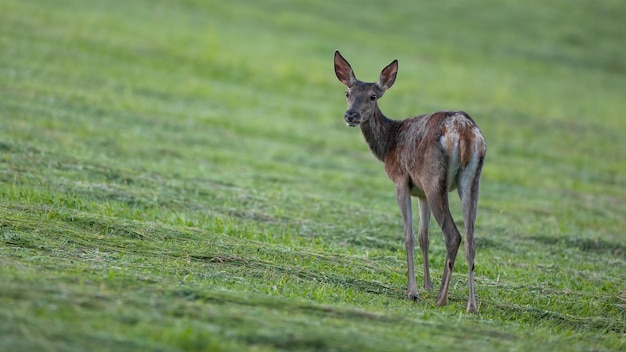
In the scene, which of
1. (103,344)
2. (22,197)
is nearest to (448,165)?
(103,344)

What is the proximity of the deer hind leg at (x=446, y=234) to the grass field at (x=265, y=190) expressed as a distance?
0.63 ft

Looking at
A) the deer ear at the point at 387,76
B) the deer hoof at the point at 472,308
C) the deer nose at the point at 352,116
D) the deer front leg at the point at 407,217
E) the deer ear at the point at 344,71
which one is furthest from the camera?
the deer ear at the point at 344,71

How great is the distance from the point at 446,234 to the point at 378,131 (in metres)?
2.26

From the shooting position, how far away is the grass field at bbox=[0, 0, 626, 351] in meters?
7.36

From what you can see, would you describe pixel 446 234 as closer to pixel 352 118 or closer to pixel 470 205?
pixel 470 205

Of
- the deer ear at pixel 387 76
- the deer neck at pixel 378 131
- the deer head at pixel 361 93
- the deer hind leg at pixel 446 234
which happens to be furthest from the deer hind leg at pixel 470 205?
the deer ear at pixel 387 76

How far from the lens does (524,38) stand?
4478 cm

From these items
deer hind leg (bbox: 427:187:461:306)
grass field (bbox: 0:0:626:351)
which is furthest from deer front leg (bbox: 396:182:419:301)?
deer hind leg (bbox: 427:187:461:306)

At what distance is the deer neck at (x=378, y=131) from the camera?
1148cm

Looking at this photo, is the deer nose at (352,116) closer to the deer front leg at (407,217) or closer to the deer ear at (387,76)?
the deer ear at (387,76)

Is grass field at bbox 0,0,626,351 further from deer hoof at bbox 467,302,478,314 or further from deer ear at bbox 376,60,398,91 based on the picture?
deer ear at bbox 376,60,398,91

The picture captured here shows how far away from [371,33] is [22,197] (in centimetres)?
3086

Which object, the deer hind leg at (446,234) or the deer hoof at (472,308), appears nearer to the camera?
the deer hoof at (472,308)

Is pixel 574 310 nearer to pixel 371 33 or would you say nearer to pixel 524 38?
pixel 371 33
